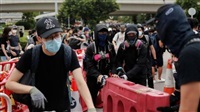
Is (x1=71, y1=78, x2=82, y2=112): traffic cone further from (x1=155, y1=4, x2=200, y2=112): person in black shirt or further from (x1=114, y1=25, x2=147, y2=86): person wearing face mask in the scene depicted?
(x1=155, y1=4, x2=200, y2=112): person in black shirt

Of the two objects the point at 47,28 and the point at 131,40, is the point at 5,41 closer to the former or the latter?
the point at 131,40

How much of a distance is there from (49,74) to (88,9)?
46542 mm

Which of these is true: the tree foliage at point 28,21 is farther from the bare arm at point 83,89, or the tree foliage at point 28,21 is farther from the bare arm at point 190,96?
the bare arm at point 190,96

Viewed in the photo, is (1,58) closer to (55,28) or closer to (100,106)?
(100,106)

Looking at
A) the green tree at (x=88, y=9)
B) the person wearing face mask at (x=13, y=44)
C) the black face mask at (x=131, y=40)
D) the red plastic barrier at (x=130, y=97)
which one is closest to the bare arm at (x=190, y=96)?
the red plastic barrier at (x=130, y=97)

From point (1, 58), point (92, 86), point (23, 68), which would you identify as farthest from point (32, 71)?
point (1, 58)

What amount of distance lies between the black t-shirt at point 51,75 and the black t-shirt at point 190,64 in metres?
1.53

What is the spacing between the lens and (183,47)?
2514 mm

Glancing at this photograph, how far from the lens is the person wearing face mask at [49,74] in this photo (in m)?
Result: 3.52

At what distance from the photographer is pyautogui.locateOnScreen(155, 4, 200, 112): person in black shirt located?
233 cm

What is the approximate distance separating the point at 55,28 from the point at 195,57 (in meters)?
1.56

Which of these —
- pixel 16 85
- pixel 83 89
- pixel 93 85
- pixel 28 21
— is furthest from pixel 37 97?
pixel 28 21

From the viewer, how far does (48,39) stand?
11.7 feet

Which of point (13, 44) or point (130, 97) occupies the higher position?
point (130, 97)
